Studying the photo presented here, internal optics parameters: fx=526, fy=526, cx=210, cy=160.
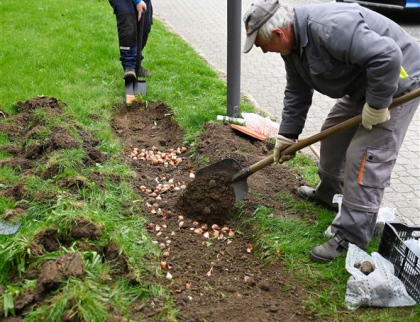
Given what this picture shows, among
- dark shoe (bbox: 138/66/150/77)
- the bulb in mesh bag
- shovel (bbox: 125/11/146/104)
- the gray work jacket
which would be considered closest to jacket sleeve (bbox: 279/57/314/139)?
the gray work jacket

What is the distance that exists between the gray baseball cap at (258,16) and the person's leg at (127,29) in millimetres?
3596

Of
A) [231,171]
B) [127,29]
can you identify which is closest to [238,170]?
[231,171]

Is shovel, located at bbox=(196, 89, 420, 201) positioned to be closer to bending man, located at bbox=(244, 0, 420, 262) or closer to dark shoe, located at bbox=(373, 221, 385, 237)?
bending man, located at bbox=(244, 0, 420, 262)

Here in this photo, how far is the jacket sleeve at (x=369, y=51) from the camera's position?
3168 millimetres

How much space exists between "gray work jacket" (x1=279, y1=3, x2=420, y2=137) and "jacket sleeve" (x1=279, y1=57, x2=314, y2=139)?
0.50 ft

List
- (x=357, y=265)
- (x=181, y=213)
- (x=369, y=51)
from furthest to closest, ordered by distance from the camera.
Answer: (x=181, y=213)
(x=357, y=265)
(x=369, y=51)

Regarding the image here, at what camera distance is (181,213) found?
445cm

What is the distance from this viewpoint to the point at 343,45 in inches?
127

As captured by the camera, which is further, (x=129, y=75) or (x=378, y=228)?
(x=129, y=75)

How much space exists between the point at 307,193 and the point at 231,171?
700 millimetres

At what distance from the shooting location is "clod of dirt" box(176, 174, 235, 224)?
14.1 ft

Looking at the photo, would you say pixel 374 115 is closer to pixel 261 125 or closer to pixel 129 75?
pixel 261 125

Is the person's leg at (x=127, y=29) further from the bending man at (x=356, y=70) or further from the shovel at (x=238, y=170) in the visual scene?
the bending man at (x=356, y=70)

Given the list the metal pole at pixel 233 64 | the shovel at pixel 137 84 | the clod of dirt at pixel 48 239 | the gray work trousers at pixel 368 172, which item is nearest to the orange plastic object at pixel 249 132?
the metal pole at pixel 233 64
